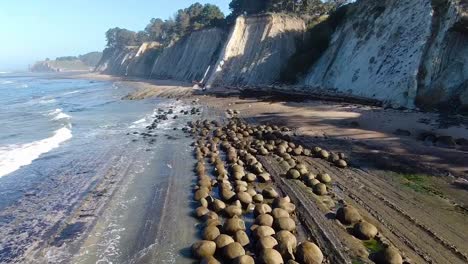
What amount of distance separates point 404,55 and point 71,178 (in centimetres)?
2478

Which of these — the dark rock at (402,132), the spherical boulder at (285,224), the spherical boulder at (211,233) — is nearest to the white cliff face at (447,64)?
the dark rock at (402,132)

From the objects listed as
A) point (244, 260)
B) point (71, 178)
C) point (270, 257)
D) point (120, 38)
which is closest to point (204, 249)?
point (244, 260)

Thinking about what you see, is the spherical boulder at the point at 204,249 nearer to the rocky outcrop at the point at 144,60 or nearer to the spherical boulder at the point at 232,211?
the spherical boulder at the point at 232,211

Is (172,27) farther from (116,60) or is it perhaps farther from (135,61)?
(116,60)

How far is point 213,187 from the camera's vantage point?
1578 cm

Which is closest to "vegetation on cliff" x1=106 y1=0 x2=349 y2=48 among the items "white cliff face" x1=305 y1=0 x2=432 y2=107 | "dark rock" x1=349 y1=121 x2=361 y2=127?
"white cliff face" x1=305 y1=0 x2=432 y2=107

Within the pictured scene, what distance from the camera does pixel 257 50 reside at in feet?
192

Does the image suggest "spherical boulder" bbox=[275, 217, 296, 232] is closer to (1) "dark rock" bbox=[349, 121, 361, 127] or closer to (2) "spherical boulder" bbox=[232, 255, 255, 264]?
(2) "spherical boulder" bbox=[232, 255, 255, 264]

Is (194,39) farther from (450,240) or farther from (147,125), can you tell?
(450,240)

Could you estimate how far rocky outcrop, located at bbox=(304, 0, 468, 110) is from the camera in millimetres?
27141

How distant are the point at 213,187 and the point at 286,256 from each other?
6385mm

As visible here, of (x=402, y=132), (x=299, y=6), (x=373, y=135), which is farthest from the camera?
(x=299, y=6)

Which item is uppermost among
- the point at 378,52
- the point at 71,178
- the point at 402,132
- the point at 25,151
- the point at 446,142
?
the point at 378,52

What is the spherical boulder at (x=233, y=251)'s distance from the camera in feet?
32.5
